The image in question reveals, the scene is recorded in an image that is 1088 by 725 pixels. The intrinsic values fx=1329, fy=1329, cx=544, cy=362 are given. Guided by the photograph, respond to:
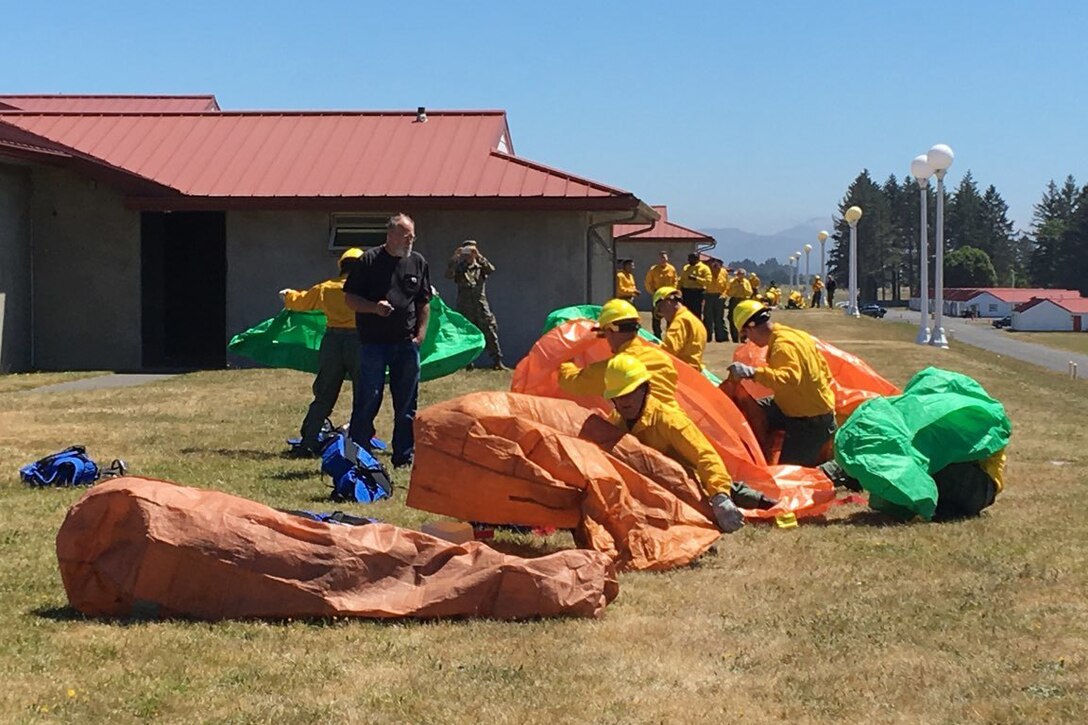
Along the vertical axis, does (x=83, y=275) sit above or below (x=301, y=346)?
above

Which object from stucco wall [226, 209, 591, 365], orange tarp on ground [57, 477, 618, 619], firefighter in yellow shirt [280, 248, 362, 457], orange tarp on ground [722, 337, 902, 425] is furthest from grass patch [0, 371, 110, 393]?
orange tarp on ground [57, 477, 618, 619]

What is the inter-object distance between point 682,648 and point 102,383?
535 inches

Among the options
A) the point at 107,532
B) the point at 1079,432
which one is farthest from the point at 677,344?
the point at 107,532

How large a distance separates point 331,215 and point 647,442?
43.9ft

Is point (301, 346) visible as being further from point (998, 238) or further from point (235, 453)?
point (998, 238)

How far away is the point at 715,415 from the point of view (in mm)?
8992

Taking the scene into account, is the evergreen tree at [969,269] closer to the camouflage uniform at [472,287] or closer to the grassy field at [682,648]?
the camouflage uniform at [472,287]

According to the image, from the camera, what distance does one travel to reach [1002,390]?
18.0 metres

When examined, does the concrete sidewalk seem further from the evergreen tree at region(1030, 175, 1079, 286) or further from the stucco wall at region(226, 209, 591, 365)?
the evergreen tree at region(1030, 175, 1079, 286)

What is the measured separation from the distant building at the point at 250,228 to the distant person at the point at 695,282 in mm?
2517

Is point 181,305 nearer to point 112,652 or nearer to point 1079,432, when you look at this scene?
point 1079,432

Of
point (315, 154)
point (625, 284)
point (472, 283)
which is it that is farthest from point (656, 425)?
point (625, 284)

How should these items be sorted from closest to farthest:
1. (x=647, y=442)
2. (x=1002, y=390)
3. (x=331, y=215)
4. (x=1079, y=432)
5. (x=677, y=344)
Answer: (x=647, y=442) → (x=677, y=344) → (x=1079, y=432) → (x=1002, y=390) → (x=331, y=215)

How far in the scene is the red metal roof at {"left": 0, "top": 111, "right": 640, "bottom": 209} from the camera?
19.7 meters
